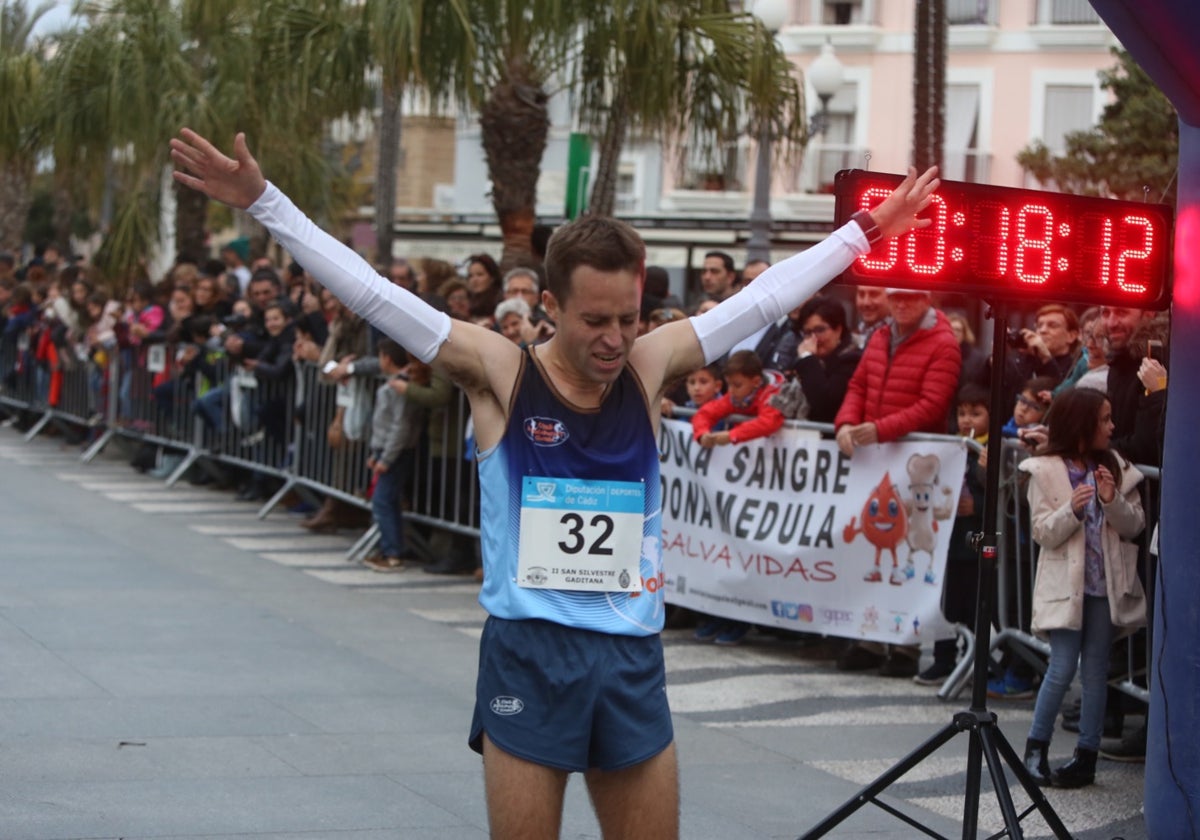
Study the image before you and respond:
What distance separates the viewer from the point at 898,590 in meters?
9.30

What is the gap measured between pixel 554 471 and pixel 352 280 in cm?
60

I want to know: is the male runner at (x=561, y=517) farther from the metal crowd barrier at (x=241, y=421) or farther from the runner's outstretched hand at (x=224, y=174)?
the metal crowd barrier at (x=241, y=421)

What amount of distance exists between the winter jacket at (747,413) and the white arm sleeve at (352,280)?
19.0ft

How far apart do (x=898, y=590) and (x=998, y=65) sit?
116 ft

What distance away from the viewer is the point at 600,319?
411 cm

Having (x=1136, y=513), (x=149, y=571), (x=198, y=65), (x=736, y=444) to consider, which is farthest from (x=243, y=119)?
(x=1136, y=513)

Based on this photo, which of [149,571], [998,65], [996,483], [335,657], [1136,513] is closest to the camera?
[996,483]

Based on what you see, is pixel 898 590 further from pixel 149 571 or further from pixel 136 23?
pixel 136 23

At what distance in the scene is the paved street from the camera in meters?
6.35

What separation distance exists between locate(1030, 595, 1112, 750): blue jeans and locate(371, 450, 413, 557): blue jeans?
5.86m

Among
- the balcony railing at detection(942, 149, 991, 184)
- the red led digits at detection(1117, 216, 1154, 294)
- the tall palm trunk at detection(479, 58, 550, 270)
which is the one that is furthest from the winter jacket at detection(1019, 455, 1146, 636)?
the balcony railing at detection(942, 149, 991, 184)

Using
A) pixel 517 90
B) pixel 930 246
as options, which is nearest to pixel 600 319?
pixel 930 246

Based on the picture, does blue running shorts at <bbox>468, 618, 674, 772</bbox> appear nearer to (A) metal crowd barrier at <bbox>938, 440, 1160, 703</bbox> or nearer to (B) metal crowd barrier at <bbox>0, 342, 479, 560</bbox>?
(A) metal crowd barrier at <bbox>938, 440, 1160, 703</bbox>

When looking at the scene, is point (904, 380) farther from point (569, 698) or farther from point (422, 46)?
point (422, 46)
